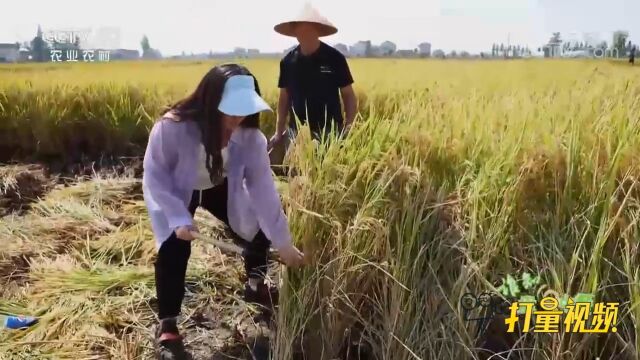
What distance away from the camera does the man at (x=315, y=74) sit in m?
2.66

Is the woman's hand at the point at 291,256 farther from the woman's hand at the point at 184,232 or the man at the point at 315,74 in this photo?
the man at the point at 315,74

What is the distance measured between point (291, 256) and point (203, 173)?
1.50 ft

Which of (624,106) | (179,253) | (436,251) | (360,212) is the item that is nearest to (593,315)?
(436,251)

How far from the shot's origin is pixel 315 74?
2684 millimetres

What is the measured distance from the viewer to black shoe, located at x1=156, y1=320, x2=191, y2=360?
1.72 m

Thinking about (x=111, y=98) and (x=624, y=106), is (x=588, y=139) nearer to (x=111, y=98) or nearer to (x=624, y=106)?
(x=624, y=106)

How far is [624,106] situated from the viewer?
2062mm

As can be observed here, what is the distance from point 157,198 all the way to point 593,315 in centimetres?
122

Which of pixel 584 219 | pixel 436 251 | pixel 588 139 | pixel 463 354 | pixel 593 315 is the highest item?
pixel 588 139

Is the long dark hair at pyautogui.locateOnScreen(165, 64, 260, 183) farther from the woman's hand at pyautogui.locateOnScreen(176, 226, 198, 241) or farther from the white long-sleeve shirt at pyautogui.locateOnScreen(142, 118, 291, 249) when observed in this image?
the woman's hand at pyautogui.locateOnScreen(176, 226, 198, 241)

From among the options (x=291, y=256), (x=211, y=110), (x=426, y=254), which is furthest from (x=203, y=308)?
(x=426, y=254)

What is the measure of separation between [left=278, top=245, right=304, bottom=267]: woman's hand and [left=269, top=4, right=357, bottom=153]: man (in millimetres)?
1114

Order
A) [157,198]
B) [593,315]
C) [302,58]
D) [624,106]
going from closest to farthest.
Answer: [593,315] → [157,198] → [624,106] → [302,58]

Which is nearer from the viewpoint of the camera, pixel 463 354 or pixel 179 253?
pixel 463 354
